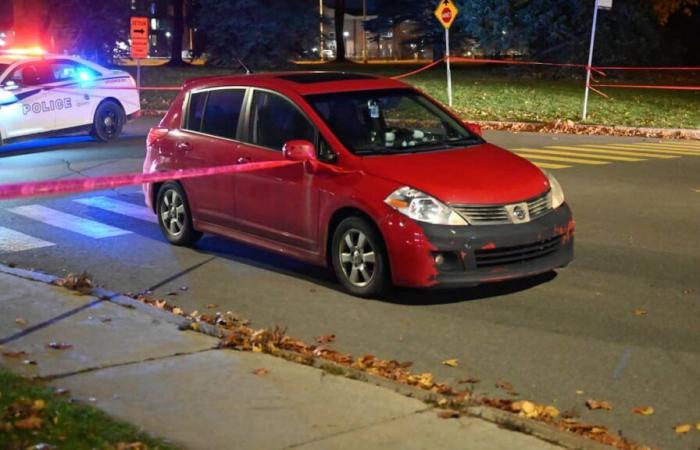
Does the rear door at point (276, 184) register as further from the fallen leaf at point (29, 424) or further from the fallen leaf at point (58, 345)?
the fallen leaf at point (29, 424)

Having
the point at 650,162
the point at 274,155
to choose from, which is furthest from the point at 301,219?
the point at 650,162

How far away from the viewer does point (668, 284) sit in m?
8.45

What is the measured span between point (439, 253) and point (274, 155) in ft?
6.42

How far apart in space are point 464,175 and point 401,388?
2.60 metres

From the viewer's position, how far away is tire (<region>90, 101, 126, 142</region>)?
1969 cm

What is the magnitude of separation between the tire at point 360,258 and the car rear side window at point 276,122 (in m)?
0.94

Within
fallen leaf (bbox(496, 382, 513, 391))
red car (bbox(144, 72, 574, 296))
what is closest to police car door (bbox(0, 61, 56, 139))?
red car (bbox(144, 72, 574, 296))

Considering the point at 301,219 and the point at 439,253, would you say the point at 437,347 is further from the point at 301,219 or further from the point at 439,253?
the point at 301,219

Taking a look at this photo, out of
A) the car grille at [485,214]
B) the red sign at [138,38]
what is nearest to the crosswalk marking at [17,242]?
the car grille at [485,214]

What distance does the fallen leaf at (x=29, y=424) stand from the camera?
4820mm

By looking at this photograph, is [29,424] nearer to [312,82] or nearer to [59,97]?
[312,82]

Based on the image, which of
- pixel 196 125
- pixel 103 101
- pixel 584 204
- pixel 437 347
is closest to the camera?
pixel 437 347

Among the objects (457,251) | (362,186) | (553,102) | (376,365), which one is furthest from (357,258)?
(553,102)

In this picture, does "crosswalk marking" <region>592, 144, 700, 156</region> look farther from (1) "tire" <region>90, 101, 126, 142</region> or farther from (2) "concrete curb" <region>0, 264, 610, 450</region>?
(2) "concrete curb" <region>0, 264, 610, 450</region>
